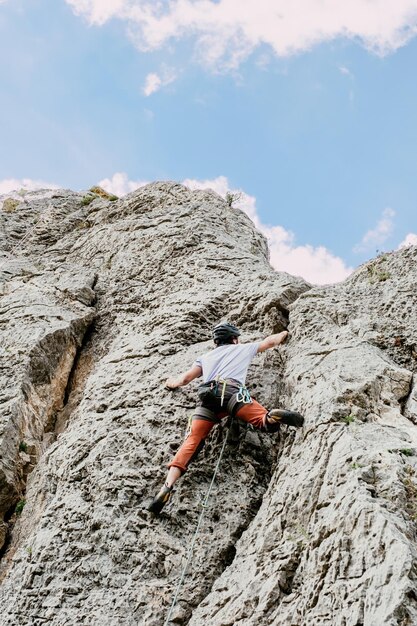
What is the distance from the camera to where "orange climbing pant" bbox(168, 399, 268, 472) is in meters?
7.01

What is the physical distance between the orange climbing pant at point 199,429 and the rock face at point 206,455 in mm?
382

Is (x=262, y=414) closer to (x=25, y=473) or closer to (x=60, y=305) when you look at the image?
(x=25, y=473)

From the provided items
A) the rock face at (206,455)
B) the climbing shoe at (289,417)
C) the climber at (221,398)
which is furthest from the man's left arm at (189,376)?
the climbing shoe at (289,417)

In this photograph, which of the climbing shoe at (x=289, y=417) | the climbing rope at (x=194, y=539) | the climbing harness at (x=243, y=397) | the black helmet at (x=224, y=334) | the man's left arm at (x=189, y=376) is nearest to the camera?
the climbing rope at (x=194, y=539)

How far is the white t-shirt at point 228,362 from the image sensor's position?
7891mm

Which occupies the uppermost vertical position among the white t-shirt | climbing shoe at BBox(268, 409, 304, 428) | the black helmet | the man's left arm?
the black helmet

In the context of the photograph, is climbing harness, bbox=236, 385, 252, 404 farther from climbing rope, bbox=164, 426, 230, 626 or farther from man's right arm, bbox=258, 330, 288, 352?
man's right arm, bbox=258, 330, 288, 352

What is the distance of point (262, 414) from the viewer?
7.21m

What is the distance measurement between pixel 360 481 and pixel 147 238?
10.1m

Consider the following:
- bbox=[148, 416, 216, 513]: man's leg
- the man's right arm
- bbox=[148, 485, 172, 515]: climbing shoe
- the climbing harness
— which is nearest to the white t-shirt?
the man's right arm

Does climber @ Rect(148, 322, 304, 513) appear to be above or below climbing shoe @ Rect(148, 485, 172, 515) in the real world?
above

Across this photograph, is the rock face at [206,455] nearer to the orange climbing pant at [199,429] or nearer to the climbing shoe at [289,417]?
the climbing shoe at [289,417]

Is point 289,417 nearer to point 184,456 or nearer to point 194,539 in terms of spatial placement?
point 184,456

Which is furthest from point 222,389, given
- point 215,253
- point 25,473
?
point 215,253
